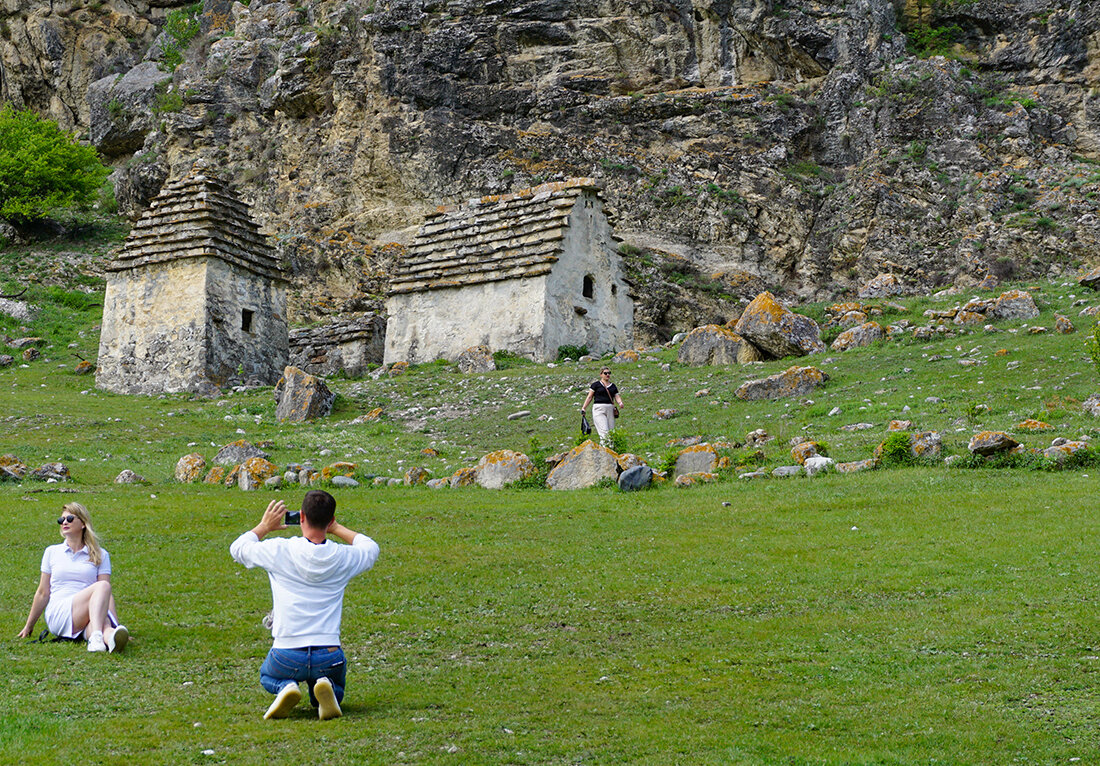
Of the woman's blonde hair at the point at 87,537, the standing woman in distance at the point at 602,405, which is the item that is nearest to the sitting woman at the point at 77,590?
the woman's blonde hair at the point at 87,537

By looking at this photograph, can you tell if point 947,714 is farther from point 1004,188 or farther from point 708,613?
point 1004,188

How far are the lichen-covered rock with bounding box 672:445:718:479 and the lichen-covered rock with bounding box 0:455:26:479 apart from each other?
11933 millimetres

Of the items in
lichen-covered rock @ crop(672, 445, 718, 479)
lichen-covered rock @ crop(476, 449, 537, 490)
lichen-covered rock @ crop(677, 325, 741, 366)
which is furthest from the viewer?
lichen-covered rock @ crop(677, 325, 741, 366)

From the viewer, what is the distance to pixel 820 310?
38469 mm

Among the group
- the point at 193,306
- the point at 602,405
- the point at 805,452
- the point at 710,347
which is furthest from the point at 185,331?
the point at 805,452

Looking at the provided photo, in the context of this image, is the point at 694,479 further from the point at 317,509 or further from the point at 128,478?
the point at 317,509

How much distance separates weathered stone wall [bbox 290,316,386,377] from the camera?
43625 mm

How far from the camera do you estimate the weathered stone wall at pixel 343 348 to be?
43.6 meters

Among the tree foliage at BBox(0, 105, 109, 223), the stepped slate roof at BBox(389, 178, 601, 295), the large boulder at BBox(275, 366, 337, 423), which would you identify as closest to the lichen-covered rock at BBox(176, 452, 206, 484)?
the large boulder at BBox(275, 366, 337, 423)

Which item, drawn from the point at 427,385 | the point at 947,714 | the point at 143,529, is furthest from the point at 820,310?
the point at 947,714

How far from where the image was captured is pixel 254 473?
21.0 m

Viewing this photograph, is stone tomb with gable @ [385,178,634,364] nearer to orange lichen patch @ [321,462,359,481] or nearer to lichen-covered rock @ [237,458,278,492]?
orange lichen patch @ [321,462,359,481]

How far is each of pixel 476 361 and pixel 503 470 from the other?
54.3ft

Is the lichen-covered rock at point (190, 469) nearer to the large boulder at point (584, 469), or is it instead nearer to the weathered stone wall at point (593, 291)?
the large boulder at point (584, 469)
